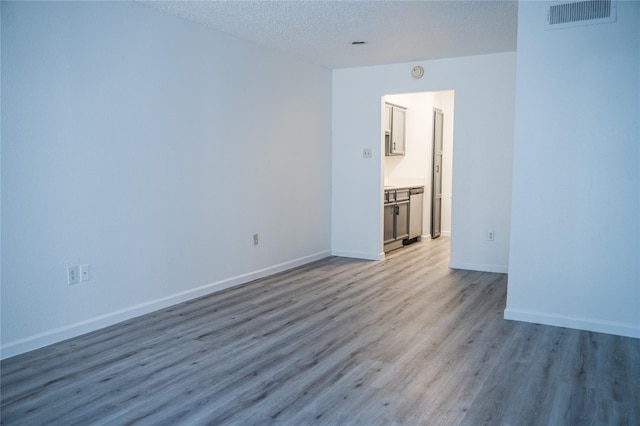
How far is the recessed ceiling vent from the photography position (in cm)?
324

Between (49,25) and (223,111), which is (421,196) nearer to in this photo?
(223,111)

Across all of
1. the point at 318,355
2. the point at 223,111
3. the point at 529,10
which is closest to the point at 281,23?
the point at 223,111

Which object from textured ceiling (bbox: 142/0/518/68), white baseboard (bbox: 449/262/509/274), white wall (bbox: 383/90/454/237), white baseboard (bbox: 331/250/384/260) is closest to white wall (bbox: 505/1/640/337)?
textured ceiling (bbox: 142/0/518/68)

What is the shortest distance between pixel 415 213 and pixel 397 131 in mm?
1240

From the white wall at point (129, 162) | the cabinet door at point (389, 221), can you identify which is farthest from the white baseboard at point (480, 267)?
the white wall at point (129, 162)

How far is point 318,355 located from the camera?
2.97m

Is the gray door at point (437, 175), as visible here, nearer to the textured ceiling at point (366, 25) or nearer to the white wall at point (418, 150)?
the white wall at point (418, 150)

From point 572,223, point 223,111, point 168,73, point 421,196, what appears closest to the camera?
point 572,223

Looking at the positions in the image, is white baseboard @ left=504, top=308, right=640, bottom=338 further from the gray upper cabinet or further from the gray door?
the gray door

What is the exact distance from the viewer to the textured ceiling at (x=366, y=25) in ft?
12.0

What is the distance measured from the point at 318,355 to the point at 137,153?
1999 mm

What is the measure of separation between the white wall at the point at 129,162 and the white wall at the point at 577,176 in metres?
2.46

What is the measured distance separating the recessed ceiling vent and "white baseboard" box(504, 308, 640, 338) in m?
2.05

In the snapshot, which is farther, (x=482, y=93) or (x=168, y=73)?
(x=482, y=93)
